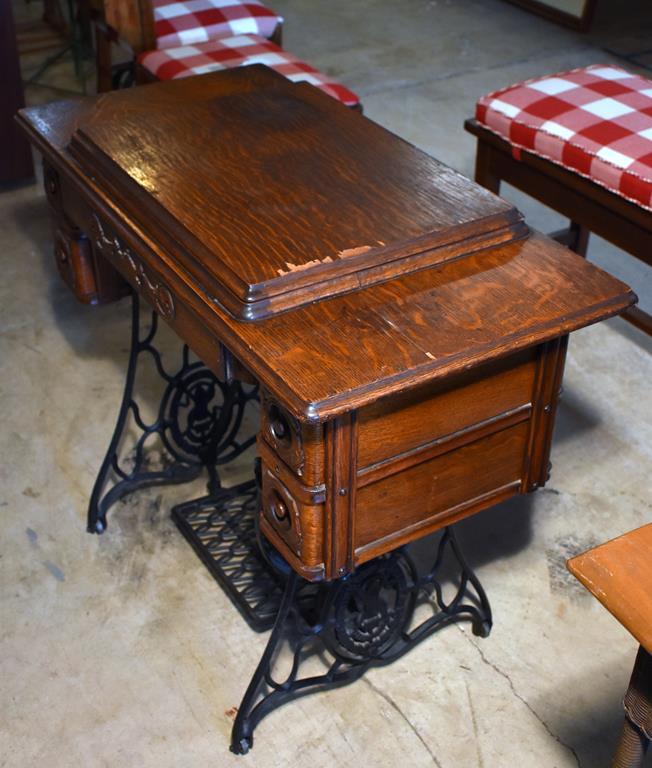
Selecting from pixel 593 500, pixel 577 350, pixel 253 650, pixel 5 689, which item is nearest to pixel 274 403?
pixel 253 650

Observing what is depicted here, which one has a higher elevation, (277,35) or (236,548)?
(277,35)

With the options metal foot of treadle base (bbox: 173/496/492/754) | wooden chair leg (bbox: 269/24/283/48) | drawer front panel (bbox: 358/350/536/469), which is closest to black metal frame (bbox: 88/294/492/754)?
metal foot of treadle base (bbox: 173/496/492/754)

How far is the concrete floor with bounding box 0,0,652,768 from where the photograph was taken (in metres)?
1.96

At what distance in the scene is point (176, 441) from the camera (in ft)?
8.05

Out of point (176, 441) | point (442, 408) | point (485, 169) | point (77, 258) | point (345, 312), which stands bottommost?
point (176, 441)

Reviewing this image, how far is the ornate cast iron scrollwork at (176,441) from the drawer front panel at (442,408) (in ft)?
2.29

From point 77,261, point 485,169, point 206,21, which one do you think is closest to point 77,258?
point 77,261

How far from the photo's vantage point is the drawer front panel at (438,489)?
1.70 m

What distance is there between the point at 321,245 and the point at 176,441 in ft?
2.90

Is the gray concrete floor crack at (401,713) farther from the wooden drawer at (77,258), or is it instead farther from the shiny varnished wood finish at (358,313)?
the wooden drawer at (77,258)

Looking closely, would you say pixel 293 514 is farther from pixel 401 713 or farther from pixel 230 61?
pixel 230 61

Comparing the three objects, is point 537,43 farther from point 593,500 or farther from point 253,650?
point 253,650

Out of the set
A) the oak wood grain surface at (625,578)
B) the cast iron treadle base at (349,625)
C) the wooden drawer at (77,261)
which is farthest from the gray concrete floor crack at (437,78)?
the oak wood grain surface at (625,578)

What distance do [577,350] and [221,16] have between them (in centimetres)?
141
